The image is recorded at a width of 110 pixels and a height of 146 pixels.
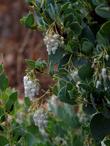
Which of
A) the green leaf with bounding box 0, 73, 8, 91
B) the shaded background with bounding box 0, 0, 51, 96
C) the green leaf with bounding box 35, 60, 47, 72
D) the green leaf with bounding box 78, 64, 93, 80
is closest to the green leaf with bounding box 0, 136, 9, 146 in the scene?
the green leaf with bounding box 0, 73, 8, 91

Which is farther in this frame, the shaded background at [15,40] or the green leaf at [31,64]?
the shaded background at [15,40]

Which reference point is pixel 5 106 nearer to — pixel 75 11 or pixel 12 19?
pixel 75 11

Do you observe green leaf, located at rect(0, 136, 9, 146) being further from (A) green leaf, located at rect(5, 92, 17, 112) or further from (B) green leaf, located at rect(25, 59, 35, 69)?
(B) green leaf, located at rect(25, 59, 35, 69)

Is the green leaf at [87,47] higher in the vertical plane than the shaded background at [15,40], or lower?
higher

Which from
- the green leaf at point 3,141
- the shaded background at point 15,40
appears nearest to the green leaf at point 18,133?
the green leaf at point 3,141

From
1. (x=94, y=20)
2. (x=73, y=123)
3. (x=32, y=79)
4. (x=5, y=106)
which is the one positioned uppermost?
(x=94, y=20)

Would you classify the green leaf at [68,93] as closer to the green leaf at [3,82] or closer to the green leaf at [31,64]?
the green leaf at [31,64]

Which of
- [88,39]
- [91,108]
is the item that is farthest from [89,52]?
[91,108]
